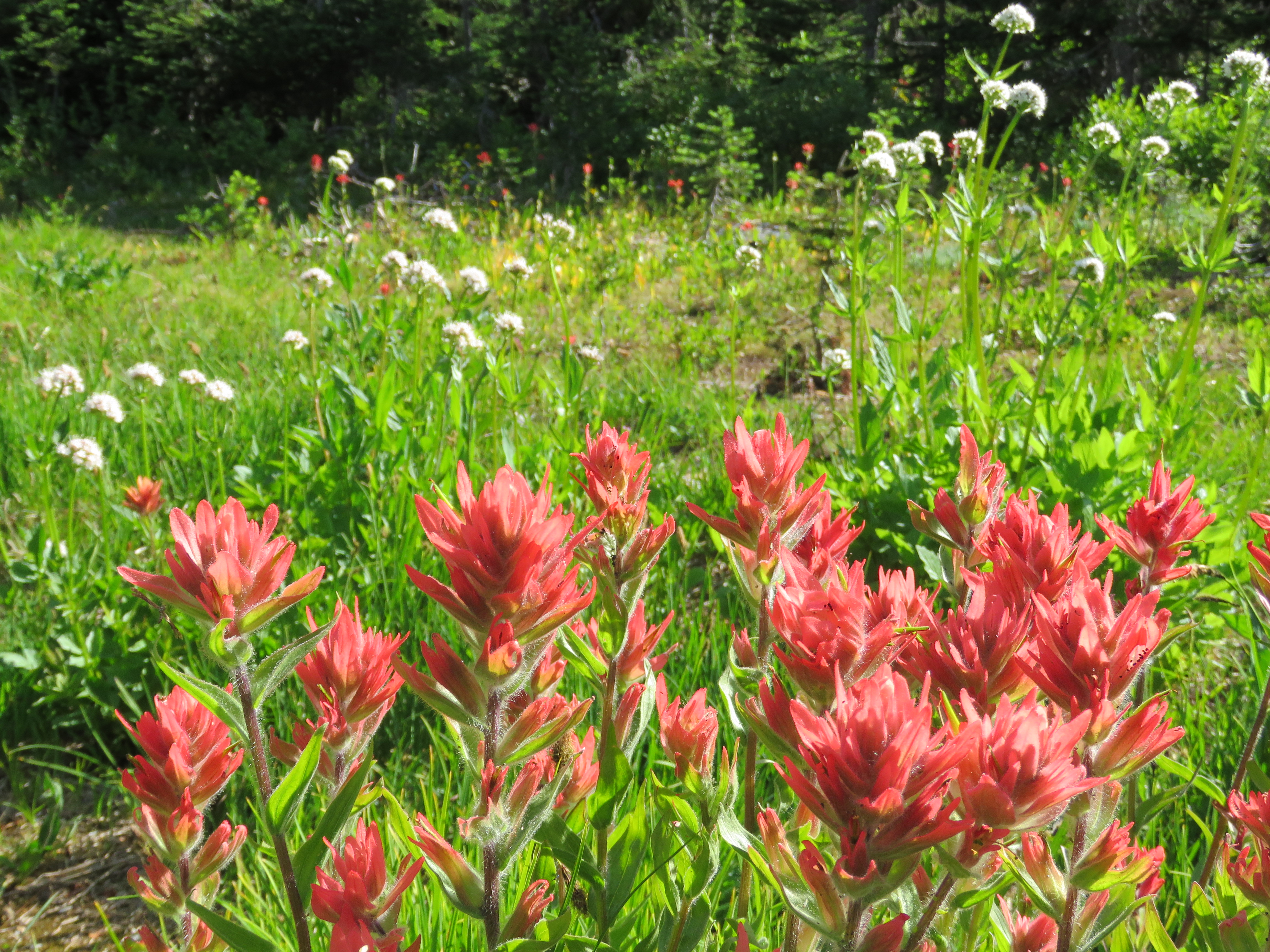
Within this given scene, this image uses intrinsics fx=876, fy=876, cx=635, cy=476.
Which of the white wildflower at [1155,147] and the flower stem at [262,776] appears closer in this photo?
the flower stem at [262,776]

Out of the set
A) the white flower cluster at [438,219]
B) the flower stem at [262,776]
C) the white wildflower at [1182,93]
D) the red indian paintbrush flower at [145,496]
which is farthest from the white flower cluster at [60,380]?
the white wildflower at [1182,93]

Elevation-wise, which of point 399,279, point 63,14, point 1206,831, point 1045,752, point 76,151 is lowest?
point 76,151

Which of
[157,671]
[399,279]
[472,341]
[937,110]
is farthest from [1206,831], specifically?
[937,110]

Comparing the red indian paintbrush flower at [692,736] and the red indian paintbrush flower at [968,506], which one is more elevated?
the red indian paintbrush flower at [968,506]

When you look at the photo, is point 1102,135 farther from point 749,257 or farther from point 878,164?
point 749,257

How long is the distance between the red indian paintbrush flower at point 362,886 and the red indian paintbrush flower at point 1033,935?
20.5 inches

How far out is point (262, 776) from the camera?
26.7 inches

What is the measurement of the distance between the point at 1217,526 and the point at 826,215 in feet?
11.5

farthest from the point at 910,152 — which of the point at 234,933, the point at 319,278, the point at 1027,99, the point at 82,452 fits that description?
the point at 234,933

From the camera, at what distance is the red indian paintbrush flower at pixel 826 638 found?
2.05 ft

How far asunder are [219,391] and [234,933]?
2.22 metres

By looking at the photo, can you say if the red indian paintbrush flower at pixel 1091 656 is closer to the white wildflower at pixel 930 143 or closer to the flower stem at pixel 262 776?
the flower stem at pixel 262 776

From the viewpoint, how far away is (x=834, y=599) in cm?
61

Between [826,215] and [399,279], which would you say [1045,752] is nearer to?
[399,279]
